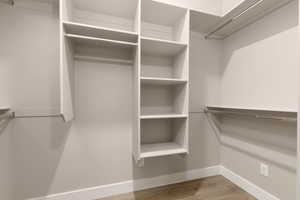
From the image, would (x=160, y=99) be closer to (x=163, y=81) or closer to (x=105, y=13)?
(x=163, y=81)

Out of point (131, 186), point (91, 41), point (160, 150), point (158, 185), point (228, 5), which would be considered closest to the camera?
point (91, 41)

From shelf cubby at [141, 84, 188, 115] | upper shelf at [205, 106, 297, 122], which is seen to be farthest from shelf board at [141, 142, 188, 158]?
upper shelf at [205, 106, 297, 122]

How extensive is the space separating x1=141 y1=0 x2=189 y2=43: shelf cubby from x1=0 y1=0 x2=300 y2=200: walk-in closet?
0.01m

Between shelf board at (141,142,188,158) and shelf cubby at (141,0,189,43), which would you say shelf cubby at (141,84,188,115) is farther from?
shelf cubby at (141,0,189,43)

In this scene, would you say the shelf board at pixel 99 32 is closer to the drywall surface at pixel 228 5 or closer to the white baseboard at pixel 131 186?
the drywall surface at pixel 228 5

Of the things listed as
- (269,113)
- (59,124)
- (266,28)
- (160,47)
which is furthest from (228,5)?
(59,124)

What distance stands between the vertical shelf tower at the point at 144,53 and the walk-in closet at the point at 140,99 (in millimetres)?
13

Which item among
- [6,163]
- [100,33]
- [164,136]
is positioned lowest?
[6,163]

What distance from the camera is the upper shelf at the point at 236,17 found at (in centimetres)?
145

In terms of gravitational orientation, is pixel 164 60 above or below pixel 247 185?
above

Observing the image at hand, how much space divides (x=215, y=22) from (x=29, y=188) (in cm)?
285

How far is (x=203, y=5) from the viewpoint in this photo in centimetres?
167

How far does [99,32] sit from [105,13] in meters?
0.43

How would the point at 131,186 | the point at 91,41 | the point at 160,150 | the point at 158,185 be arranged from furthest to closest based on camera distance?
the point at 158,185 < the point at 131,186 < the point at 160,150 < the point at 91,41
